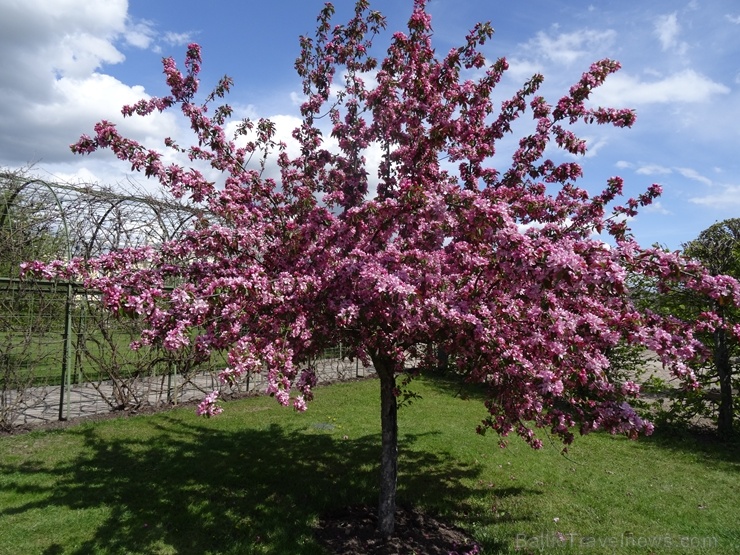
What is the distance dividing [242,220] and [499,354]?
3.06 metres

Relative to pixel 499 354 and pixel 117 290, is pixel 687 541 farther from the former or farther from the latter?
pixel 117 290

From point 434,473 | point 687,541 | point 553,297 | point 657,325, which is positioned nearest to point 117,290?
point 553,297

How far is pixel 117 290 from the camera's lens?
12.5 ft

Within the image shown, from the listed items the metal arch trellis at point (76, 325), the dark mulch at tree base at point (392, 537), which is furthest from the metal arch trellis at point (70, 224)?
the dark mulch at tree base at point (392, 537)

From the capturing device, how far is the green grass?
514 cm

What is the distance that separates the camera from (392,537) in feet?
17.1

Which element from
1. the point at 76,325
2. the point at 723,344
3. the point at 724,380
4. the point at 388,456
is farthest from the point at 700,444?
the point at 76,325

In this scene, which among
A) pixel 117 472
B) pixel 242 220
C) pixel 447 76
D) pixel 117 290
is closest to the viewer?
pixel 117 290

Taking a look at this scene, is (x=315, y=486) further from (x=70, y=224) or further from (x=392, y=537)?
(x=70, y=224)

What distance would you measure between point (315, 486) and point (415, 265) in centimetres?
391

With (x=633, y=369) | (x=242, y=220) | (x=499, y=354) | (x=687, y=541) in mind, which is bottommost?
(x=687, y=541)

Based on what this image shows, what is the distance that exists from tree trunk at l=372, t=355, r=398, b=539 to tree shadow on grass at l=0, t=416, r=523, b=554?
840 millimetres

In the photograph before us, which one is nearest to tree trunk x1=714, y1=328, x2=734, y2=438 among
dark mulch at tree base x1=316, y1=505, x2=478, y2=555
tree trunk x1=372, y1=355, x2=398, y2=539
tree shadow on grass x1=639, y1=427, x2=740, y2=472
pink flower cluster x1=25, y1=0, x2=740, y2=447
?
tree shadow on grass x1=639, y1=427, x2=740, y2=472

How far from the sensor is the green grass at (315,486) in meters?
5.14
